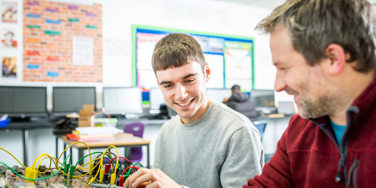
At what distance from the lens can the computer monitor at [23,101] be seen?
4.17 m

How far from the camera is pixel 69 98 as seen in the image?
178 inches

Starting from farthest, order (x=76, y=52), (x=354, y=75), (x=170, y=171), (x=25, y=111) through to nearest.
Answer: (x=76, y=52) < (x=25, y=111) < (x=170, y=171) < (x=354, y=75)

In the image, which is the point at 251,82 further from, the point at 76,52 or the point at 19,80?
the point at 19,80

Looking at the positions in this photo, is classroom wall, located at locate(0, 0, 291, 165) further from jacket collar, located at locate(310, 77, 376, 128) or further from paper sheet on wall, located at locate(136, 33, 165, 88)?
jacket collar, located at locate(310, 77, 376, 128)

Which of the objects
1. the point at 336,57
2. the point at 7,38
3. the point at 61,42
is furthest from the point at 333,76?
the point at 7,38

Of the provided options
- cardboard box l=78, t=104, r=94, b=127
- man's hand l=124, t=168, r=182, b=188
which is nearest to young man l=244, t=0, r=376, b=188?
man's hand l=124, t=168, r=182, b=188

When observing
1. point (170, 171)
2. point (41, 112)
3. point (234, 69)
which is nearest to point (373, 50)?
point (170, 171)

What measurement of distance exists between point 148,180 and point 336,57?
592 millimetres

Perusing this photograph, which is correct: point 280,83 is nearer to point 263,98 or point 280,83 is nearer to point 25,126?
point 25,126

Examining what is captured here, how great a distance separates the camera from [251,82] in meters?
6.42

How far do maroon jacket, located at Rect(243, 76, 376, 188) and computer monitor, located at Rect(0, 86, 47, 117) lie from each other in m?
4.11

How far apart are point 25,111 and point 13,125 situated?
1.68 feet

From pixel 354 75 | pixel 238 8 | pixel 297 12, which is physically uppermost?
pixel 238 8

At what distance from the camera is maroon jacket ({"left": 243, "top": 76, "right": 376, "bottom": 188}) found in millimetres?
719
